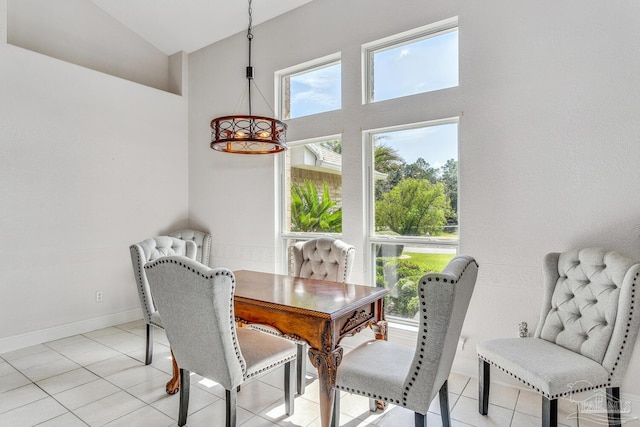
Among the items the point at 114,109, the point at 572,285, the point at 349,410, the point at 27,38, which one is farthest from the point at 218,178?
the point at 572,285

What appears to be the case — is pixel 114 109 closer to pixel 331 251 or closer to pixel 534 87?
pixel 331 251

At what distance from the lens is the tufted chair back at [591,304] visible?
190 cm

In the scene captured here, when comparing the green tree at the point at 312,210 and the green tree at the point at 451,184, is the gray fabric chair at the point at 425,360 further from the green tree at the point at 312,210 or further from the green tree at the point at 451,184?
the green tree at the point at 312,210

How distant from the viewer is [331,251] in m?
3.15

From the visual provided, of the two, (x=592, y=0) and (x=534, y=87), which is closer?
(x=592, y=0)

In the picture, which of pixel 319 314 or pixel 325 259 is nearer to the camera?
pixel 319 314

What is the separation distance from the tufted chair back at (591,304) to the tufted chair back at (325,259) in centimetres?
141

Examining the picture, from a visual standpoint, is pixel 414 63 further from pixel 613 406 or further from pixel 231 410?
pixel 231 410

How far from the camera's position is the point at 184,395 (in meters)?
2.19

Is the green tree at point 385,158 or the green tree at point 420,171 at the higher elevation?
the green tree at point 385,158

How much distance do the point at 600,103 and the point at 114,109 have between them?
4635 mm

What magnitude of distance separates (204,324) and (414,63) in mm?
2763

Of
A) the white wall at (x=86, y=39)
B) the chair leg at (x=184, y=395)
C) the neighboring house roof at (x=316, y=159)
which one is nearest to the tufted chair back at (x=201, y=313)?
the chair leg at (x=184, y=395)

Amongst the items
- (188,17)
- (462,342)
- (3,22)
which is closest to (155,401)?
(462,342)
